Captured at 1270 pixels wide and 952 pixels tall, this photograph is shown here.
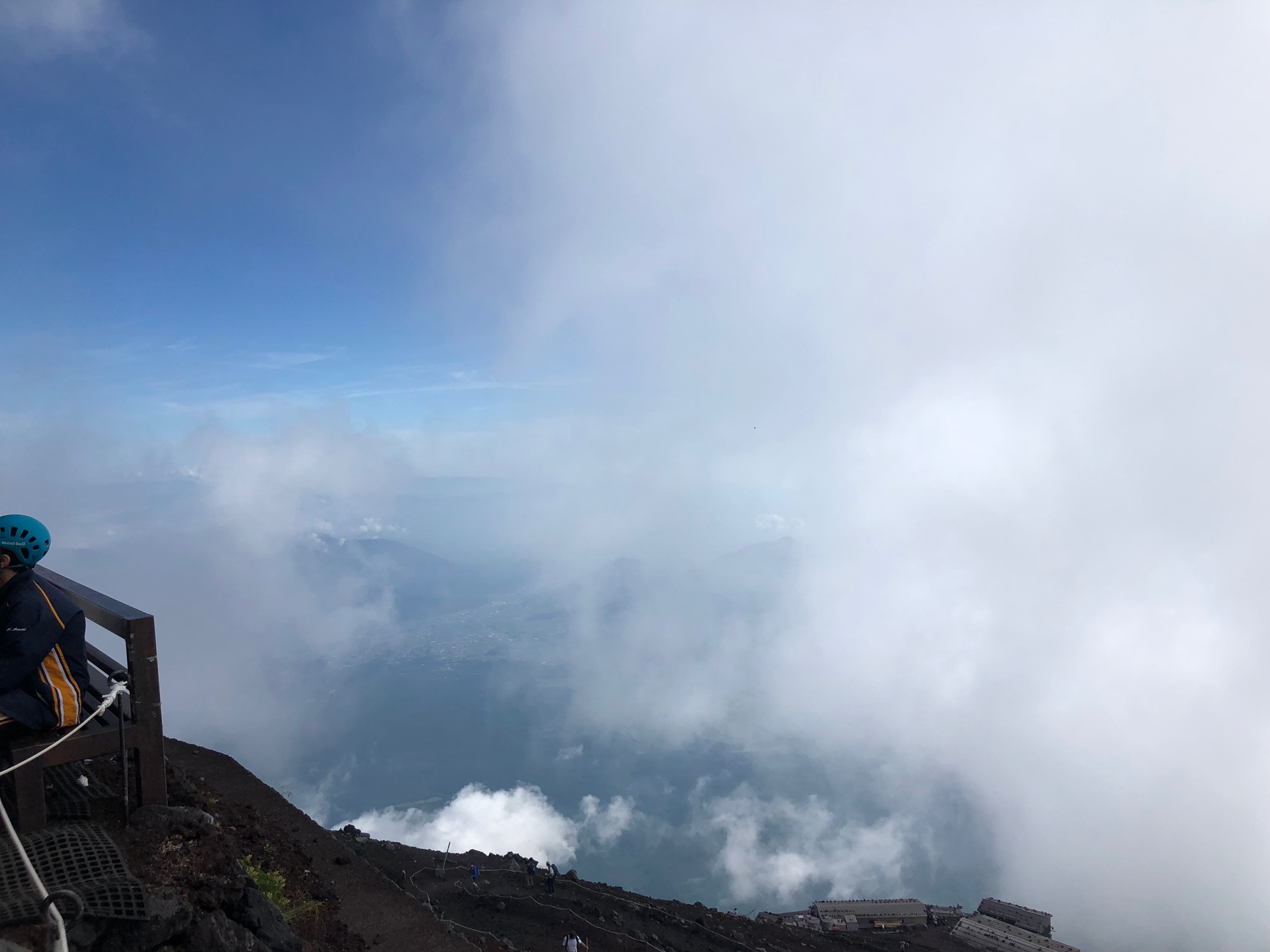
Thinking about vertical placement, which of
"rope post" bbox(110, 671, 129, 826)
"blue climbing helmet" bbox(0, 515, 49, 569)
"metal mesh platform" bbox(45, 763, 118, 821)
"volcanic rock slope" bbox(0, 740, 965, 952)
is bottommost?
"volcanic rock slope" bbox(0, 740, 965, 952)

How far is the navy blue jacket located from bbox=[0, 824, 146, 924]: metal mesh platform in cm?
99

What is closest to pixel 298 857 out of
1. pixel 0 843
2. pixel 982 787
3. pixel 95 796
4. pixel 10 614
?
pixel 95 796

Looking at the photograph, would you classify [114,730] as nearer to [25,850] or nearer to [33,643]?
[25,850]

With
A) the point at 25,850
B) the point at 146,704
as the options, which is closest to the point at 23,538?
the point at 146,704

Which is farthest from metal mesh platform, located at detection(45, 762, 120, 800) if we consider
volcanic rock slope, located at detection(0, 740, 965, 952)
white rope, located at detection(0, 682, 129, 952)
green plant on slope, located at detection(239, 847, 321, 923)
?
green plant on slope, located at detection(239, 847, 321, 923)

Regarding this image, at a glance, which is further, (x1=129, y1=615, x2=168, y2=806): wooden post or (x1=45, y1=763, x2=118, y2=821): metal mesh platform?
(x1=45, y1=763, x2=118, y2=821): metal mesh platform

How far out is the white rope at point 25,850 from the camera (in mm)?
3348

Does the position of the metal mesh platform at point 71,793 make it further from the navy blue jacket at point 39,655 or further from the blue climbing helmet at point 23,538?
the blue climbing helmet at point 23,538

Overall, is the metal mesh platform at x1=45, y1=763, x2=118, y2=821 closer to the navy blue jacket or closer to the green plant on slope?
the navy blue jacket

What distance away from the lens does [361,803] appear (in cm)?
18575

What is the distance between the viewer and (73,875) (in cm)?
481

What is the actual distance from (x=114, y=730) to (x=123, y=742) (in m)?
0.18

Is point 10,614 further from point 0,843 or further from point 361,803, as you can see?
point 361,803

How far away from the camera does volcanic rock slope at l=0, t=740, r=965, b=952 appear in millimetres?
5488
